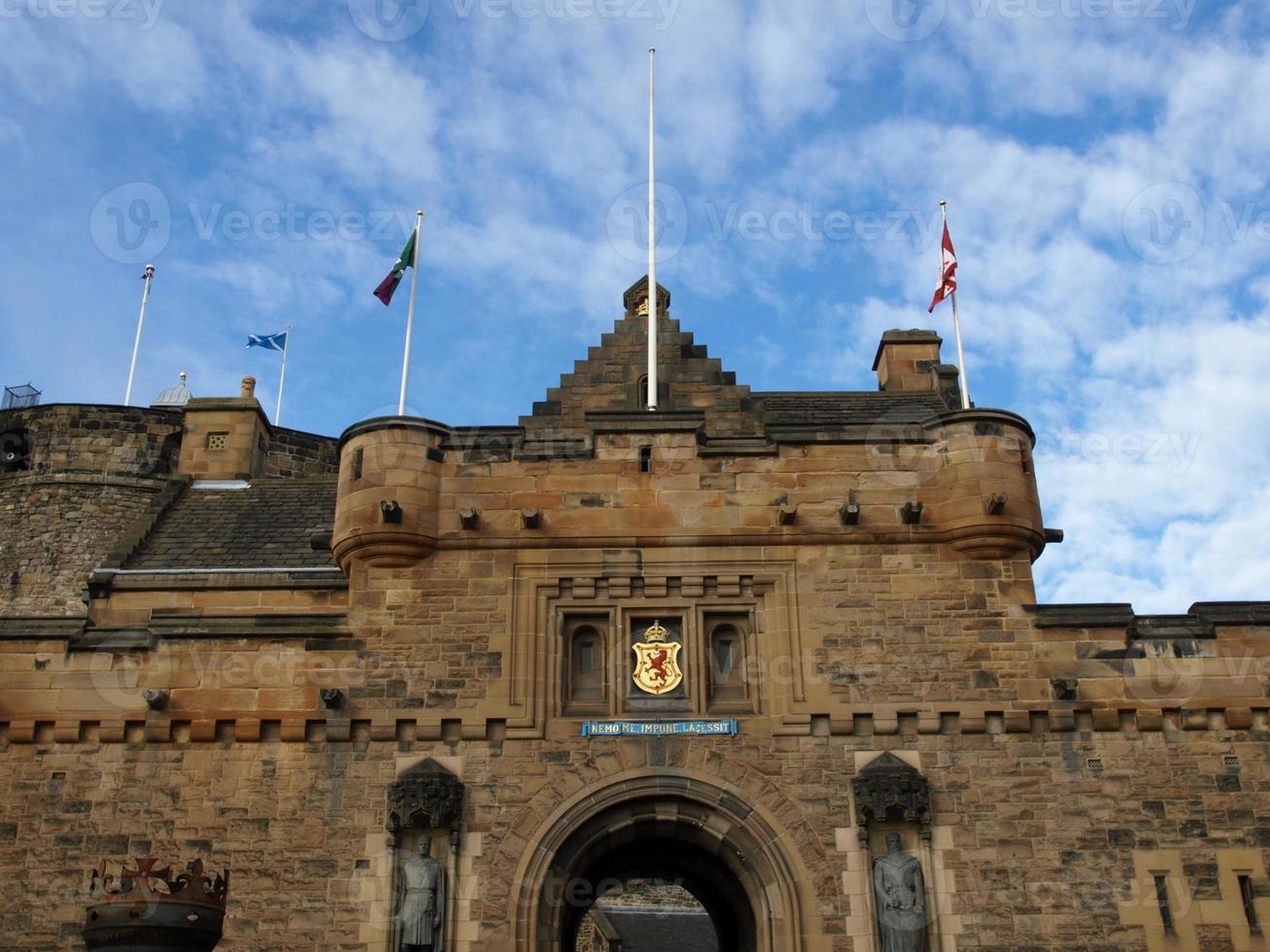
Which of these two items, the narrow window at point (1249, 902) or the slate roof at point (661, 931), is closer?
the narrow window at point (1249, 902)

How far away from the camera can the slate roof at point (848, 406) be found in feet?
79.2

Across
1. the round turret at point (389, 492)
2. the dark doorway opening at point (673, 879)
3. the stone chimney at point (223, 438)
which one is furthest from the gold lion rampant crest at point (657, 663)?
the stone chimney at point (223, 438)

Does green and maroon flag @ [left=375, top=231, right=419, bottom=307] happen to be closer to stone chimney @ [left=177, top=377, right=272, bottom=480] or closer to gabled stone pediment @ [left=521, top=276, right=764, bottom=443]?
→ gabled stone pediment @ [left=521, top=276, right=764, bottom=443]

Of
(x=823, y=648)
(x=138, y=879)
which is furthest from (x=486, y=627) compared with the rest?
(x=138, y=879)

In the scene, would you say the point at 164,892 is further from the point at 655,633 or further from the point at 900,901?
the point at 900,901

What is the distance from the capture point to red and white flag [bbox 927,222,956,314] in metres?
20.6

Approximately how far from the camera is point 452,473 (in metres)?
18.2

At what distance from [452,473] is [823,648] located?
18.3ft

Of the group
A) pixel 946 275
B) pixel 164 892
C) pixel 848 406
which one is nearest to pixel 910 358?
pixel 848 406

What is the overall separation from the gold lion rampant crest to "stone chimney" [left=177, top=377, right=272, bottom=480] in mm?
13501

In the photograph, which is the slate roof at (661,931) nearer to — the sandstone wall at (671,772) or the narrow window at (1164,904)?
the sandstone wall at (671,772)

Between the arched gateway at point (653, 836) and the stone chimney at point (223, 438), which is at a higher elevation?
the stone chimney at point (223, 438)

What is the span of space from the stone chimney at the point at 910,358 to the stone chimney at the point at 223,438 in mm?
13478

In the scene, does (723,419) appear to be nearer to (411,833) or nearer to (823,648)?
(823,648)
